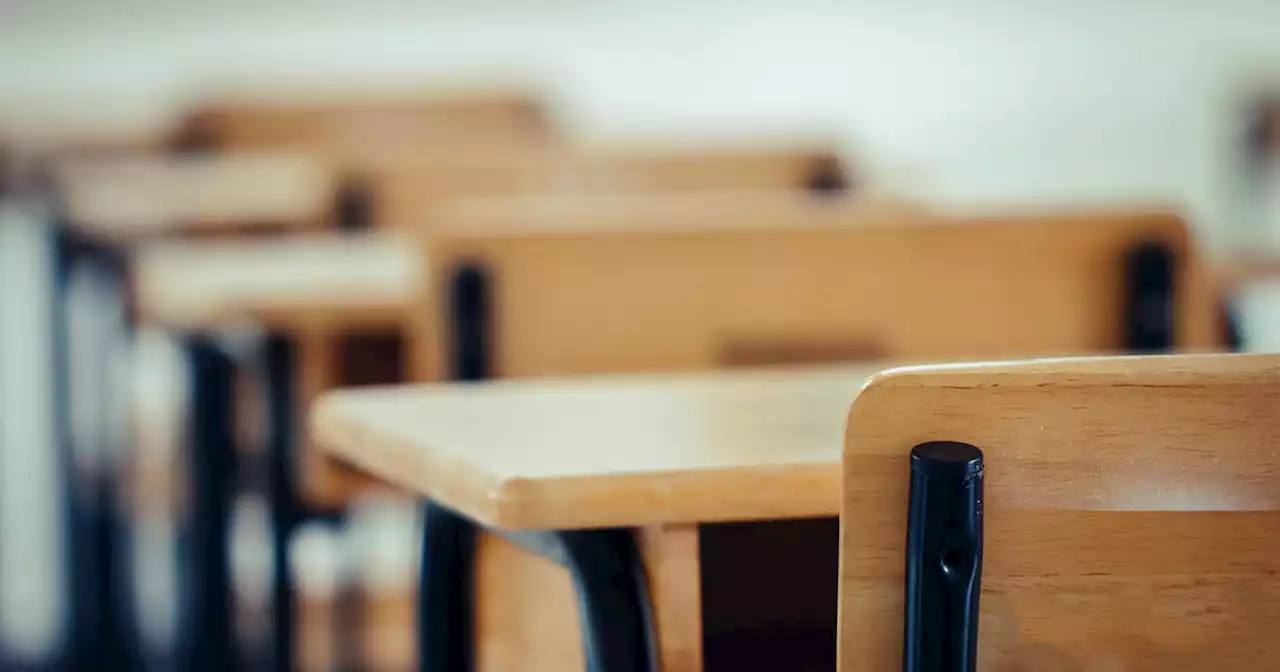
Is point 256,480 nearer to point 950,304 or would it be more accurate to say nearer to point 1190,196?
point 950,304

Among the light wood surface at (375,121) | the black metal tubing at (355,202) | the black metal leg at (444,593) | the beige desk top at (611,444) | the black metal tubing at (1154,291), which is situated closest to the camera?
the beige desk top at (611,444)

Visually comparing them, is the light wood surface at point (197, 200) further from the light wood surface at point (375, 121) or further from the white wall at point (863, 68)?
the white wall at point (863, 68)

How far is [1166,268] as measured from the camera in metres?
1.52

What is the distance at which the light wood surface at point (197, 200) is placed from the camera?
233cm

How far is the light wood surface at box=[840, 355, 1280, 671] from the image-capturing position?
0.63 metres

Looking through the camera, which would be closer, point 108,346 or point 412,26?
point 108,346

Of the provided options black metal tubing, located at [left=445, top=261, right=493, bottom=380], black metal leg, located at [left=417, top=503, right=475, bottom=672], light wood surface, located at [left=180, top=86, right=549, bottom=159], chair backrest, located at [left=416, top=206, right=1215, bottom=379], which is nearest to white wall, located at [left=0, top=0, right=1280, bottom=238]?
light wood surface, located at [left=180, top=86, right=549, bottom=159]

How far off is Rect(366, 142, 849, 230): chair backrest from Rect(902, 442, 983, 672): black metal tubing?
1.80m

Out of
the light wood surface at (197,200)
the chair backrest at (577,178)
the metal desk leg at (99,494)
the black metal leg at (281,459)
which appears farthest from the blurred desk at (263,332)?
the metal desk leg at (99,494)

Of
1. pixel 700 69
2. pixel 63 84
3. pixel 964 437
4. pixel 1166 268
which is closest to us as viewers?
pixel 964 437

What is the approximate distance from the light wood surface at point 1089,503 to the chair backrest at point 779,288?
35.0 inches

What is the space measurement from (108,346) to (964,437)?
229 cm

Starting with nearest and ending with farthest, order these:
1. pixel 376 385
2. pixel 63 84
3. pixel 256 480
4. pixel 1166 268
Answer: pixel 1166 268, pixel 376 385, pixel 256 480, pixel 63 84

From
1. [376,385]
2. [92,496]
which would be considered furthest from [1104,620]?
[92,496]
